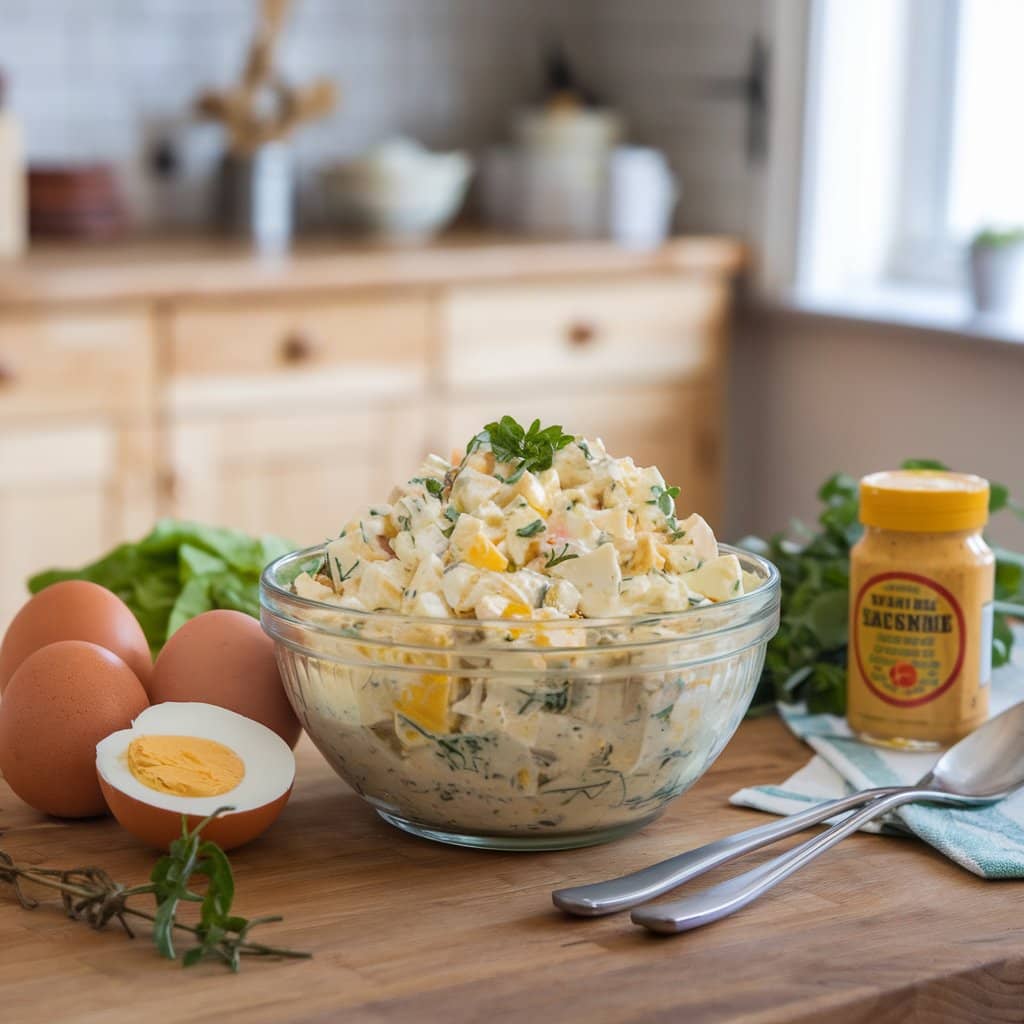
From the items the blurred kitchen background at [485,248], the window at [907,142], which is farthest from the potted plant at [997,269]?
the window at [907,142]

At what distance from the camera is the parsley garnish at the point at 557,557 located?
3.19ft

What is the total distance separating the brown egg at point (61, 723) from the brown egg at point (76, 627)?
73mm

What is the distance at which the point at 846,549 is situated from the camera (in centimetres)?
144

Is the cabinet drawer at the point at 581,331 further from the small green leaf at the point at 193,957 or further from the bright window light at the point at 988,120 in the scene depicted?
the small green leaf at the point at 193,957

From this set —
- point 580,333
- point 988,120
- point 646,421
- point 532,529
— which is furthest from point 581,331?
point 532,529

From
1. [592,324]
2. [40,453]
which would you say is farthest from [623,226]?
[40,453]

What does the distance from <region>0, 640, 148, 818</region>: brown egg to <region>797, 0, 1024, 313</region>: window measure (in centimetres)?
253

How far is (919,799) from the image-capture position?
108 cm

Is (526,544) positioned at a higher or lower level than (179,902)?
higher

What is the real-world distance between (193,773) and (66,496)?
2.04m

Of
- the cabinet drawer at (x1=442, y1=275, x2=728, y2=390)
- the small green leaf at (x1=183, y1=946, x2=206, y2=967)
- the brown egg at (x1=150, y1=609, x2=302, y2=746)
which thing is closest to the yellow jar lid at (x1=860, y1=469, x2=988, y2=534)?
the brown egg at (x1=150, y1=609, x2=302, y2=746)

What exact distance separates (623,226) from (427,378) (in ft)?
2.17

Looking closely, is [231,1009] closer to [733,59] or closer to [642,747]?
[642,747]

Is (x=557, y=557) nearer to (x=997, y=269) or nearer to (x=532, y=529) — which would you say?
(x=532, y=529)
